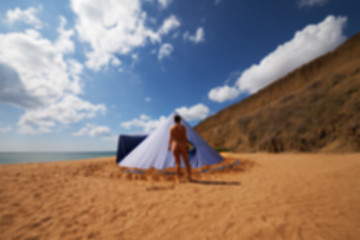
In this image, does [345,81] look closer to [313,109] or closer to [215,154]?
[313,109]

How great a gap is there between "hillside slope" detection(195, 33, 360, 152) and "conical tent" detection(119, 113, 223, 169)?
962 cm

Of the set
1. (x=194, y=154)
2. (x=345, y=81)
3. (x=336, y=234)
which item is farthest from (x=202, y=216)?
(x=345, y=81)

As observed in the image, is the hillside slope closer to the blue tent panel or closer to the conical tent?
the conical tent

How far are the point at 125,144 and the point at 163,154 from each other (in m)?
4.72

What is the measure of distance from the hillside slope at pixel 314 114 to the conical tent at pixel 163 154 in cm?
962

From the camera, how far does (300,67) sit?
64.4 feet

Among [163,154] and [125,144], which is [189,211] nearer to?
[163,154]

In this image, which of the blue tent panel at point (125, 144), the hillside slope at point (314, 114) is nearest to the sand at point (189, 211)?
the blue tent panel at point (125, 144)

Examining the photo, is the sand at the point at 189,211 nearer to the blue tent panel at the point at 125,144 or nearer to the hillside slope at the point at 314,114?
the blue tent panel at the point at 125,144

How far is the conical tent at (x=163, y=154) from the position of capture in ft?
19.3

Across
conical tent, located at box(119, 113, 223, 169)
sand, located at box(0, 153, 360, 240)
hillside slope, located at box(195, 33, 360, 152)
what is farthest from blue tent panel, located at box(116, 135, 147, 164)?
hillside slope, located at box(195, 33, 360, 152)

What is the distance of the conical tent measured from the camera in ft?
19.3

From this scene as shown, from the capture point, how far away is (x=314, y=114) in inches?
469

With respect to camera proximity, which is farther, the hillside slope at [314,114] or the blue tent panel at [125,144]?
the hillside slope at [314,114]
